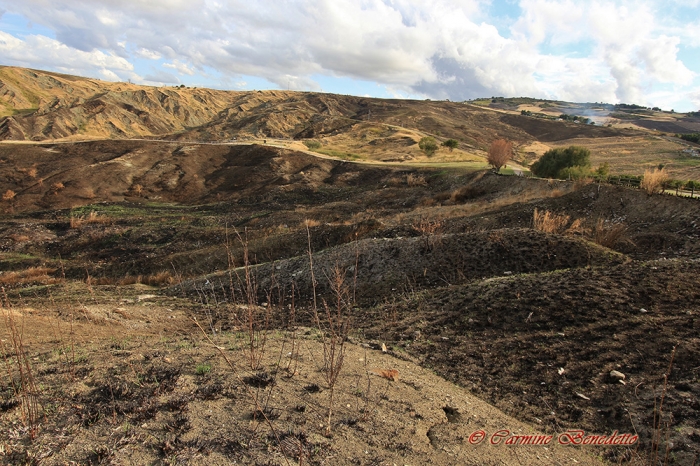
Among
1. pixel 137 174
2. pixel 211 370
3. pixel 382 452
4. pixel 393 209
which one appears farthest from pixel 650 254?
pixel 137 174

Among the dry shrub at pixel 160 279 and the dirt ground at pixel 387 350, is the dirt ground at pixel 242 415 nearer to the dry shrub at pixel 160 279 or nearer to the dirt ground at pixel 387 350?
the dirt ground at pixel 387 350

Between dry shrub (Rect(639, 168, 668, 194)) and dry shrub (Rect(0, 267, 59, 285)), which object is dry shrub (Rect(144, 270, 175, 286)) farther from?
dry shrub (Rect(639, 168, 668, 194))

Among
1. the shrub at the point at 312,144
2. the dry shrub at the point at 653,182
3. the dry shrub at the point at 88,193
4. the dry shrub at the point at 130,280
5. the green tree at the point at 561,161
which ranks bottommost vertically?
the dry shrub at the point at 130,280

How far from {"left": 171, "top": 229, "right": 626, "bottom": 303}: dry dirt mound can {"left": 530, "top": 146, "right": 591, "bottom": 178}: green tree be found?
71.4 ft

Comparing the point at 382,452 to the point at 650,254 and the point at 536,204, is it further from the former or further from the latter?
the point at 536,204

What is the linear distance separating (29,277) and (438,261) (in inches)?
672

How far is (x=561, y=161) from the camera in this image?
32.4m

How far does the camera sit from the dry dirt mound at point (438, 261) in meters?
10.5

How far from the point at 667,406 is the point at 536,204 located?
50.2 ft

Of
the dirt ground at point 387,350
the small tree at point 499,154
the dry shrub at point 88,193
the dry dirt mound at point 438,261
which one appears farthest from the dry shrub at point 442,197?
the dry shrub at point 88,193

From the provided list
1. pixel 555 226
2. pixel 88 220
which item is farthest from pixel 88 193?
pixel 555 226

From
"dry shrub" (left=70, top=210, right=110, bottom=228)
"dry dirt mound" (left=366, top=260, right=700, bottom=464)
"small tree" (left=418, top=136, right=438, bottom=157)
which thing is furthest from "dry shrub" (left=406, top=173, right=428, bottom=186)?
"dry dirt mound" (left=366, top=260, right=700, bottom=464)

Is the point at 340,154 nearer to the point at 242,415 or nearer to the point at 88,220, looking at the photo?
the point at 88,220

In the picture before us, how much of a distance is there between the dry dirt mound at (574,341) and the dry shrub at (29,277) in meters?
14.1
